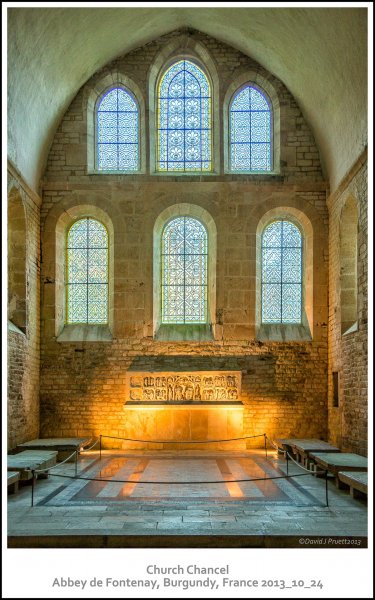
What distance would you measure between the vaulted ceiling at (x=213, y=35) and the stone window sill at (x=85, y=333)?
11.3ft

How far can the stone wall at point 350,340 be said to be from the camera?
12781 mm

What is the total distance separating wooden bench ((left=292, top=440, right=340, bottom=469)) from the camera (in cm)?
1257

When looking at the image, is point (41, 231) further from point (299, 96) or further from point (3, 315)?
point (3, 315)

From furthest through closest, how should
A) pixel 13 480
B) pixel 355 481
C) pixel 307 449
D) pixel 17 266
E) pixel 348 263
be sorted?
pixel 348 263
pixel 17 266
pixel 307 449
pixel 13 480
pixel 355 481

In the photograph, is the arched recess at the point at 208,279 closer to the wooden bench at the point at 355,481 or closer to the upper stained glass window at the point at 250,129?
the upper stained glass window at the point at 250,129

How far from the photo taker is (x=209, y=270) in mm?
16641

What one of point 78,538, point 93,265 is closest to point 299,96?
point 93,265

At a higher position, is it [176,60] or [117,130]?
[176,60]

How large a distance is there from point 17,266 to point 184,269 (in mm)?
4099

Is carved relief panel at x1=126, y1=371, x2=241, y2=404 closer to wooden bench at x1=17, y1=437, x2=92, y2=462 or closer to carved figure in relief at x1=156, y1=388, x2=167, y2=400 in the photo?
carved figure in relief at x1=156, y1=388, x2=167, y2=400

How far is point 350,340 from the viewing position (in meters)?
A: 13.8

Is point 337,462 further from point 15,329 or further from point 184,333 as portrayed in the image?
point 15,329

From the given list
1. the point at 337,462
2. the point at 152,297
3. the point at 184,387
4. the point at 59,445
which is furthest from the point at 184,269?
→ the point at 337,462

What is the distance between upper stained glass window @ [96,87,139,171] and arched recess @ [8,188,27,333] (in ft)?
9.41
